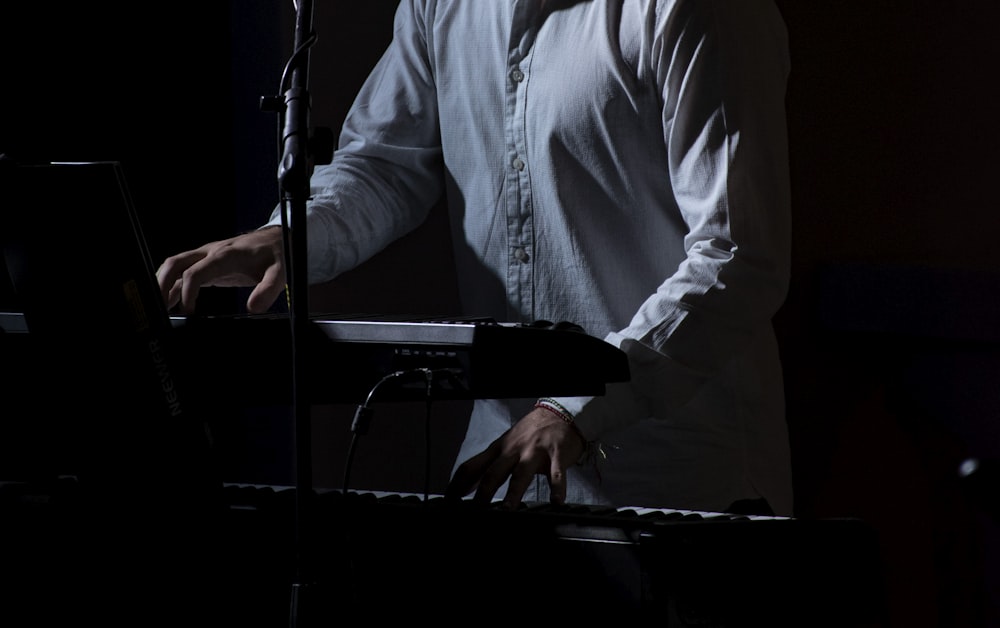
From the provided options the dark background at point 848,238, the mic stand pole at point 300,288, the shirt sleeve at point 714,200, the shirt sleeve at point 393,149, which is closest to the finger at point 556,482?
the shirt sleeve at point 714,200

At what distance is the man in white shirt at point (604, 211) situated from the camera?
127 centimetres

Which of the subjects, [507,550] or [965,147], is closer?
[507,550]

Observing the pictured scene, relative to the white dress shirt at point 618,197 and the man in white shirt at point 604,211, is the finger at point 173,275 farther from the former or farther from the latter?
the white dress shirt at point 618,197

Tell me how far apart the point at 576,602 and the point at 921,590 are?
159 centimetres

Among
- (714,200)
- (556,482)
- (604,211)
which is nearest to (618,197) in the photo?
(604,211)

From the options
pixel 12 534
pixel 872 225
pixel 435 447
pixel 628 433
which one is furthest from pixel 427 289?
pixel 12 534

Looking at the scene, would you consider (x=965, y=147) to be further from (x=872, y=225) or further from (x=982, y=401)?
(x=982, y=401)

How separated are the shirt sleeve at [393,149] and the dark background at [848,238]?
7.0 inches

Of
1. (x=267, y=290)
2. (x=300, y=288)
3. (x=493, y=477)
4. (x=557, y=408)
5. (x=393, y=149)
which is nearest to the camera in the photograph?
(x=300, y=288)

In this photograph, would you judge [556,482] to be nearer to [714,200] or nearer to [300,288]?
[300,288]

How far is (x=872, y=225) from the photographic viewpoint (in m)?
2.22

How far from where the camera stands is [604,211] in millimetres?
1485

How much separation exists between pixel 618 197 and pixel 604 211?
3 centimetres

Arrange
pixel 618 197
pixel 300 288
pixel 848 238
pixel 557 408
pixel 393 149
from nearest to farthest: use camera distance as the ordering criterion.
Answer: pixel 300 288 < pixel 557 408 < pixel 618 197 < pixel 393 149 < pixel 848 238
